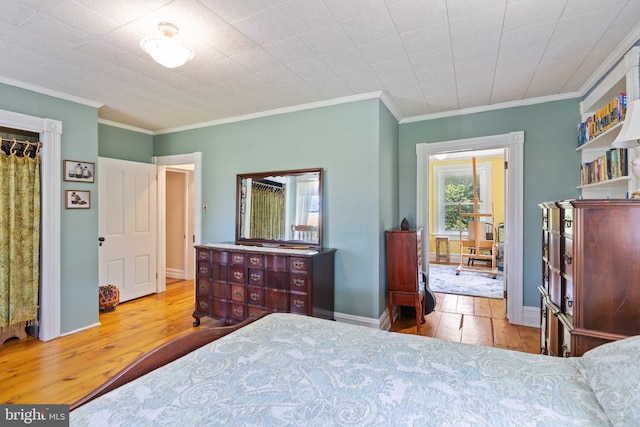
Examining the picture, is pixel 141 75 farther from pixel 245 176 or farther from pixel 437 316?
pixel 437 316

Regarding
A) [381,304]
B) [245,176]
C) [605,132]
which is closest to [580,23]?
[605,132]

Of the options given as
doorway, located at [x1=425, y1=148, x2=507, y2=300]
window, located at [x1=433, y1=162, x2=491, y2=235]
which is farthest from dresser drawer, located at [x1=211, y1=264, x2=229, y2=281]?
window, located at [x1=433, y1=162, x2=491, y2=235]

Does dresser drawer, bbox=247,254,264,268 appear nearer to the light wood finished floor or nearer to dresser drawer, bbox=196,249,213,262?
dresser drawer, bbox=196,249,213,262

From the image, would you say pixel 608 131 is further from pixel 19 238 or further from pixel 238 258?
pixel 19 238

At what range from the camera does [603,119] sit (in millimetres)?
2559

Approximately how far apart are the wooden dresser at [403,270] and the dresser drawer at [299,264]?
0.92 m

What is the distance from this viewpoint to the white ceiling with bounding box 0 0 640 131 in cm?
186

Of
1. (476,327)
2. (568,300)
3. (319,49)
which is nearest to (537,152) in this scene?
(476,327)

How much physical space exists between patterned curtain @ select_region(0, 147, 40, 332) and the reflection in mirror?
1.96 m

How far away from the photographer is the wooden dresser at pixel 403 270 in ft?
10.6

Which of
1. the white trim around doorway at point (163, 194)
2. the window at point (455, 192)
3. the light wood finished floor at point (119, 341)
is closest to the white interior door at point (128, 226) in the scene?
the white trim around doorway at point (163, 194)

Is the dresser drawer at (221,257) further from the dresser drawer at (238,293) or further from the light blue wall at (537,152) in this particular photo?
the light blue wall at (537,152)

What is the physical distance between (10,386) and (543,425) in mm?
3246

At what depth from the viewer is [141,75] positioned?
2.77m
